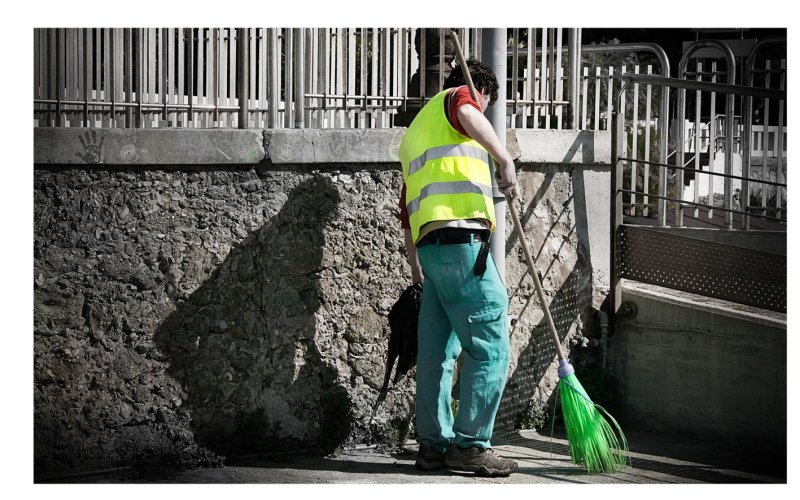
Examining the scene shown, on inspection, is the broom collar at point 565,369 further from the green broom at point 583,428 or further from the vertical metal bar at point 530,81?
the vertical metal bar at point 530,81

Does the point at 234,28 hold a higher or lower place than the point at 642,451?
higher

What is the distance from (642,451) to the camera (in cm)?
558

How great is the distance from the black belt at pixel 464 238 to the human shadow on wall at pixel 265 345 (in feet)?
2.78

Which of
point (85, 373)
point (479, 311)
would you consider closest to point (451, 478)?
point (479, 311)

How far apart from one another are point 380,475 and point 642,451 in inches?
58.7

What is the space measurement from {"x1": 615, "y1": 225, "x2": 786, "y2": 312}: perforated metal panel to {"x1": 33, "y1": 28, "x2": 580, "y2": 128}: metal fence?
85 centimetres

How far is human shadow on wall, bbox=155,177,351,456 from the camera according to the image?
5.22 meters

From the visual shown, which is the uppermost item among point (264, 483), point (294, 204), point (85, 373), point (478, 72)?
point (478, 72)

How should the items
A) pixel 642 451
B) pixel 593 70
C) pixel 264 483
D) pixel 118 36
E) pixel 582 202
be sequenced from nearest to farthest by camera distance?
pixel 264 483
pixel 118 36
pixel 642 451
pixel 582 202
pixel 593 70

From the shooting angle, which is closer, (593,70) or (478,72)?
(478,72)

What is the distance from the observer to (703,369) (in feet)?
18.9

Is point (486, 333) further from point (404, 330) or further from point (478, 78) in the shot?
point (478, 78)

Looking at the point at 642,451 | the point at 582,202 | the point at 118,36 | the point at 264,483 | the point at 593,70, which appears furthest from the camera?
the point at 593,70

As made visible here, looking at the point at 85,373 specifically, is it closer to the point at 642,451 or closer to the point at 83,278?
the point at 83,278
